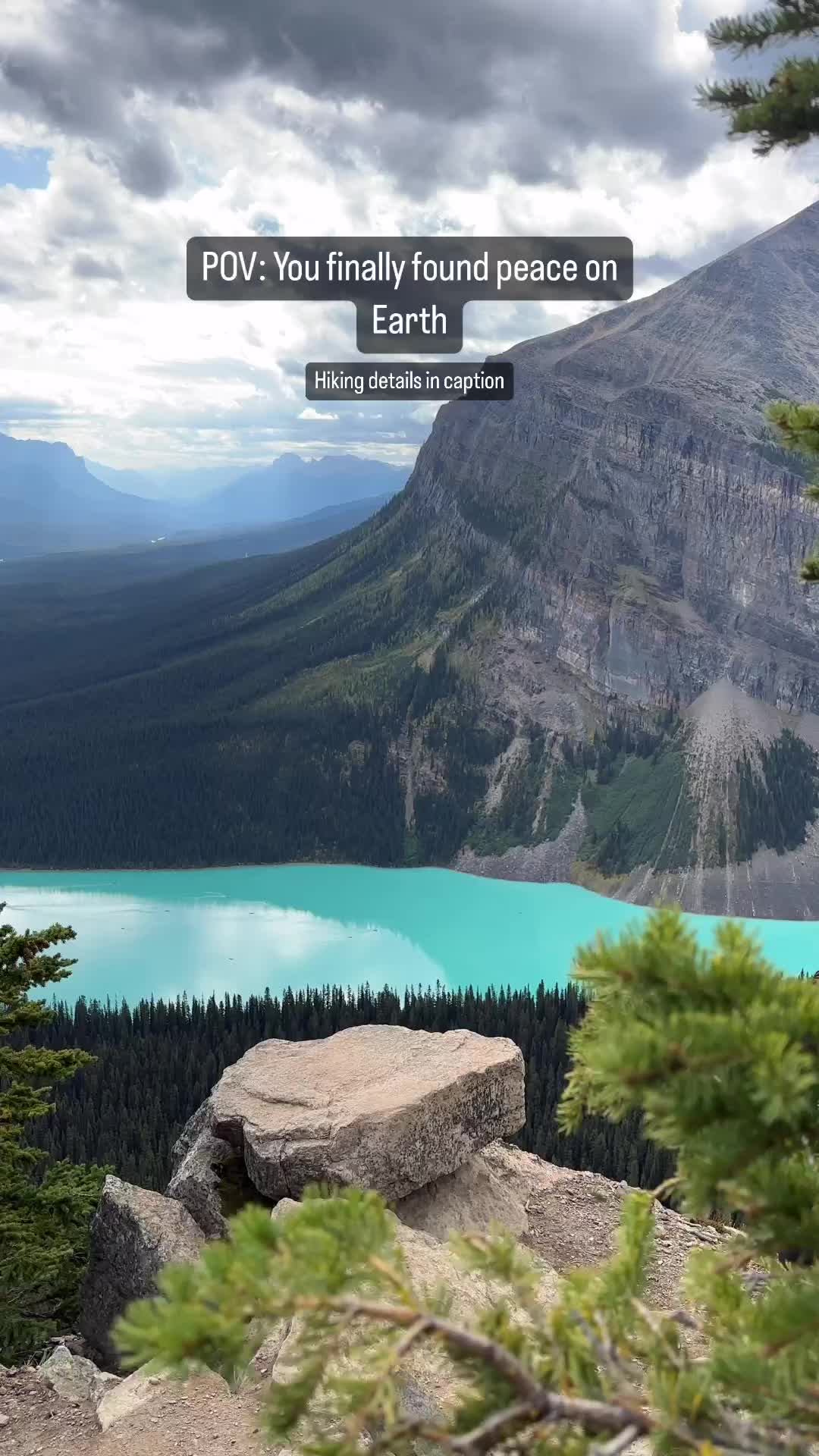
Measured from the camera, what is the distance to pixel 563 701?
173 m

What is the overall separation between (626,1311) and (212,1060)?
207 ft

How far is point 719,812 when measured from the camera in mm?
151375

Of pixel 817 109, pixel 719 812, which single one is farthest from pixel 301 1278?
pixel 719 812

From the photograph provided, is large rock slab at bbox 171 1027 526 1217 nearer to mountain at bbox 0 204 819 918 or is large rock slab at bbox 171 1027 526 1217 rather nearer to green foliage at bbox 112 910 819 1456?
green foliage at bbox 112 910 819 1456

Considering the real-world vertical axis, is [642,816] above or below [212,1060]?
above

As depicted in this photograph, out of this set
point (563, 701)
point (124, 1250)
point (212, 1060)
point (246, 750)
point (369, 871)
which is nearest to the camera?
point (124, 1250)

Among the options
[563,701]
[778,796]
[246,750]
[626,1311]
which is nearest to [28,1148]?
[626,1311]

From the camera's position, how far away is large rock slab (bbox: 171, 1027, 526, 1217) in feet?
60.0

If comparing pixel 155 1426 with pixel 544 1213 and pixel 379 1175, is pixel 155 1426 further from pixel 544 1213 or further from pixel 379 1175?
pixel 544 1213

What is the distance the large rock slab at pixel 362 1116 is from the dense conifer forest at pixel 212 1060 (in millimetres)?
23372

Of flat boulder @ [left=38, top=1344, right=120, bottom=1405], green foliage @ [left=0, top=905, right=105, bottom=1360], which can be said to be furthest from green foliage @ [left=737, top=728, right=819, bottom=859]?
flat boulder @ [left=38, top=1344, right=120, bottom=1405]

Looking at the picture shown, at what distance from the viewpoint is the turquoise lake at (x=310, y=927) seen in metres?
101

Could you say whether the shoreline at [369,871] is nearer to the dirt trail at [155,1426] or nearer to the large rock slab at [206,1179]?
the large rock slab at [206,1179]

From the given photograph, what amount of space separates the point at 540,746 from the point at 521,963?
211 feet
